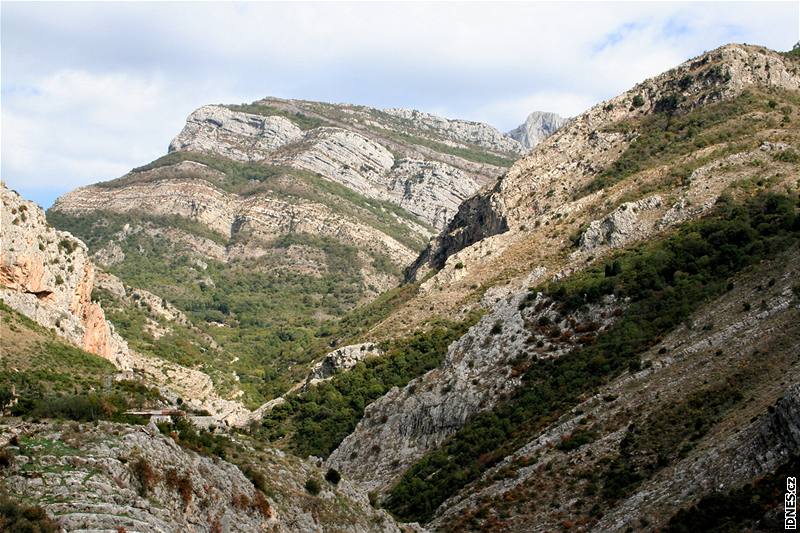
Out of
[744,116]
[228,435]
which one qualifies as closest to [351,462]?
[228,435]

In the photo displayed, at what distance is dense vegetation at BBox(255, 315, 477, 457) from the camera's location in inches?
2319

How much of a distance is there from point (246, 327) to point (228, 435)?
10705cm

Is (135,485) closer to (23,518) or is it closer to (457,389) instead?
(23,518)

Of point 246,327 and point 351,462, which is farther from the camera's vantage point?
point 246,327

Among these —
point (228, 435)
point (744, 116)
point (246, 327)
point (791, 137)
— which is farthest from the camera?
point (246, 327)

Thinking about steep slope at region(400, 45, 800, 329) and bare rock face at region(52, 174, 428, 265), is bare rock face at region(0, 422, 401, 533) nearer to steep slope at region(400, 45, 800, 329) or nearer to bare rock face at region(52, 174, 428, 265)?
steep slope at region(400, 45, 800, 329)

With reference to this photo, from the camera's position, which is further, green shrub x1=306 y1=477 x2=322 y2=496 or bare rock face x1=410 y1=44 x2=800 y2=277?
bare rock face x1=410 y1=44 x2=800 y2=277

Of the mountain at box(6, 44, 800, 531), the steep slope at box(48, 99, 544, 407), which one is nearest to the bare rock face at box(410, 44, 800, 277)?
the mountain at box(6, 44, 800, 531)

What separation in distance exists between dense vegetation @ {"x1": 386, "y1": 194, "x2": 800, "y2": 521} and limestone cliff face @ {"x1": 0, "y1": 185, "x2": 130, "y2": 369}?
3016 centimetres

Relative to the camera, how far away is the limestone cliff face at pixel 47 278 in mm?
54719

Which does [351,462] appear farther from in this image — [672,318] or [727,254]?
[727,254]

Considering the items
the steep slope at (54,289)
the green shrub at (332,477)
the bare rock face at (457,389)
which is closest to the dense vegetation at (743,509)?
the green shrub at (332,477)

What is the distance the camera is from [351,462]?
50344 millimetres

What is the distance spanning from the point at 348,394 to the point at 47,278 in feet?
84.0
